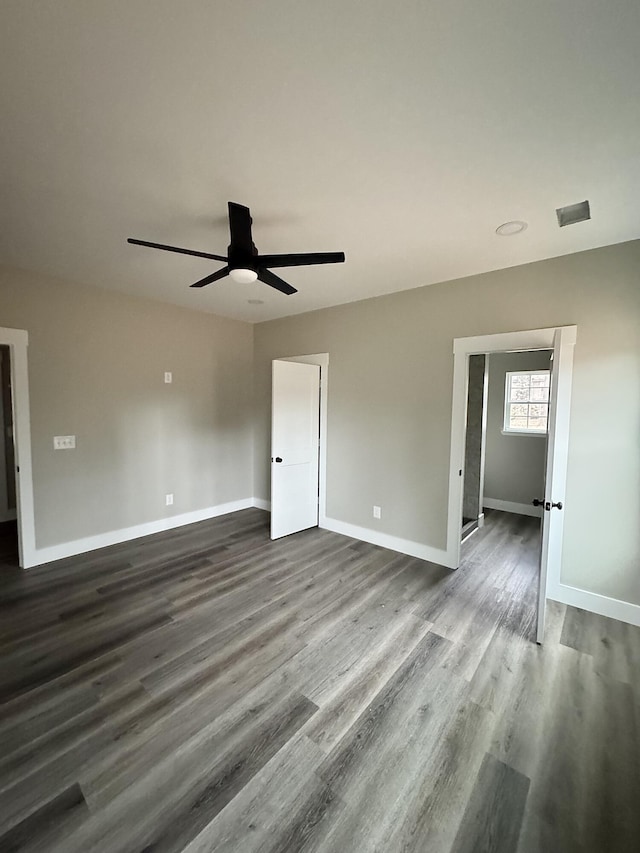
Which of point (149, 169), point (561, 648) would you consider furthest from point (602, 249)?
point (149, 169)

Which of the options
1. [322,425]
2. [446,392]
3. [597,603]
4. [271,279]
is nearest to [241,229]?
[271,279]

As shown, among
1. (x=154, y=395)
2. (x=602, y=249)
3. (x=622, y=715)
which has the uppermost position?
(x=602, y=249)

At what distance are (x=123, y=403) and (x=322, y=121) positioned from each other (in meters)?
3.36

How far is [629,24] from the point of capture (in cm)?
104

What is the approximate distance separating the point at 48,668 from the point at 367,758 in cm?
189

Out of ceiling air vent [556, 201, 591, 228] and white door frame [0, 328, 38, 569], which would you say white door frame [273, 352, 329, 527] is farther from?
white door frame [0, 328, 38, 569]

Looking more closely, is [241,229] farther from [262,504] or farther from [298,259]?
[262,504]

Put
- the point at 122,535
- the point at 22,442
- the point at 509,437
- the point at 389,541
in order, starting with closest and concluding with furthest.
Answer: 1. the point at 22,442
2. the point at 389,541
3. the point at 122,535
4. the point at 509,437

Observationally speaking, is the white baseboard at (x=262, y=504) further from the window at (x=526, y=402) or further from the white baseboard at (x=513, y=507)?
the window at (x=526, y=402)

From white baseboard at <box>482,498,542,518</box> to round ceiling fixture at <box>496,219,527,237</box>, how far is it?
384 centimetres

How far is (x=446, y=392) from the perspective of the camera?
3268 mm

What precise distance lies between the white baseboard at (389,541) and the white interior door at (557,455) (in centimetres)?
94

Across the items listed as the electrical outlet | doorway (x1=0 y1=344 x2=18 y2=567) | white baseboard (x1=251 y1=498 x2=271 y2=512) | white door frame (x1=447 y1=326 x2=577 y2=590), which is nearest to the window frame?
white door frame (x1=447 y1=326 x2=577 y2=590)

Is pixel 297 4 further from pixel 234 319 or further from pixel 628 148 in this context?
pixel 234 319
